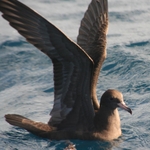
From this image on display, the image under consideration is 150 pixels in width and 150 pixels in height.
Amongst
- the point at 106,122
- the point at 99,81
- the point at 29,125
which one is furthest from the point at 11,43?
the point at 106,122

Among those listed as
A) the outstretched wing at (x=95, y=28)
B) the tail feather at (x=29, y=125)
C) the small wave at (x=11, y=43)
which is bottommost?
the tail feather at (x=29, y=125)

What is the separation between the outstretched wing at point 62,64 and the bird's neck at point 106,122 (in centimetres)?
14

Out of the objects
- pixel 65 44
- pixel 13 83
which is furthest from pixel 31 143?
pixel 13 83

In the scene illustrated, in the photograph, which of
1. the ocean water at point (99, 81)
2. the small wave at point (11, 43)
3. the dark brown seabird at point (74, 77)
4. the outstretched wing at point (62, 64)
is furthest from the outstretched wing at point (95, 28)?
the small wave at point (11, 43)

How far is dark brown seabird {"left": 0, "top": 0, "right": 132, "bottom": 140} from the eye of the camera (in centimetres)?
501

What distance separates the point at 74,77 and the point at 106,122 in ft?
4.04

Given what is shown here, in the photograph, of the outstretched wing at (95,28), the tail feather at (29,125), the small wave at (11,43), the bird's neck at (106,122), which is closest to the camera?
the bird's neck at (106,122)

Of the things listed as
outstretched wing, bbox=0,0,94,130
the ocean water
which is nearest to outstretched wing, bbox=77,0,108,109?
outstretched wing, bbox=0,0,94,130

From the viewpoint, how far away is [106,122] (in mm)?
6195

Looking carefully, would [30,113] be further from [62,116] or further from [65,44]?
[65,44]

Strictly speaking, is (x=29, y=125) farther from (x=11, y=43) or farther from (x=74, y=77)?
(x=11, y=43)

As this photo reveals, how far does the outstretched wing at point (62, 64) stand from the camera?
494 centimetres

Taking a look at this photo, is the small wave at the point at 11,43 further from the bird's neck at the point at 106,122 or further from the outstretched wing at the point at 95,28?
the bird's neck at the point at 106,122

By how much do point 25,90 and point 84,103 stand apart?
320 cm
